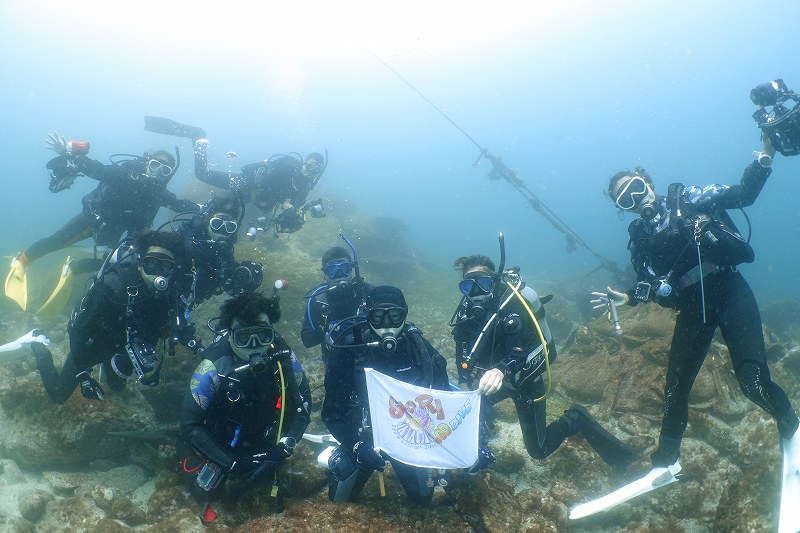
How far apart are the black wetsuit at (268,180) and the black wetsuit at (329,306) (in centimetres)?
458

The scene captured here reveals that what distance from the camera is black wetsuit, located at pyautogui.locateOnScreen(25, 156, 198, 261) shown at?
8.87m

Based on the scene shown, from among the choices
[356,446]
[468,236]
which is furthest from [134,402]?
[468,236]

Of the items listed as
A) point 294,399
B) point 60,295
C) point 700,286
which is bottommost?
point 60,295

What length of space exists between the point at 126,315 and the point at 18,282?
4.95 m

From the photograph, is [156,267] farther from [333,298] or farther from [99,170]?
[99,170]

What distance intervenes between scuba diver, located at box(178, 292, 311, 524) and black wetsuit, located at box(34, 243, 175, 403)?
5.13 ft

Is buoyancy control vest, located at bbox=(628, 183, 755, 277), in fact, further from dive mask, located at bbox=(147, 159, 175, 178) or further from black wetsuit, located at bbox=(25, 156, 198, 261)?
dive mask, located at bbox=(147, 159, 175, 178)

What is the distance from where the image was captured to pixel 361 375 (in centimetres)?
459

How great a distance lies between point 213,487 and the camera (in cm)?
476

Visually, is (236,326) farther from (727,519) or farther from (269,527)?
(727,519)

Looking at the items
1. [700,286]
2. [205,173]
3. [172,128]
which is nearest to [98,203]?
[205,173]

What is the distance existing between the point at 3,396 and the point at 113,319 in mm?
3057

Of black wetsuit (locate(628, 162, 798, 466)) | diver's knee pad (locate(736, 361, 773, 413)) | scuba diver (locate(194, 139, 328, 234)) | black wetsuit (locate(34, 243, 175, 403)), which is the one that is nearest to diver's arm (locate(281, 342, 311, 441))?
black wetsuit (locate(34, 243, 175, 403))

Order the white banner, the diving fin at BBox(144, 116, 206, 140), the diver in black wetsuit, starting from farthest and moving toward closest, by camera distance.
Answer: the diving fin at BBox(144, 116, 206, 140) < the diver in black wetsuit < the white banner
